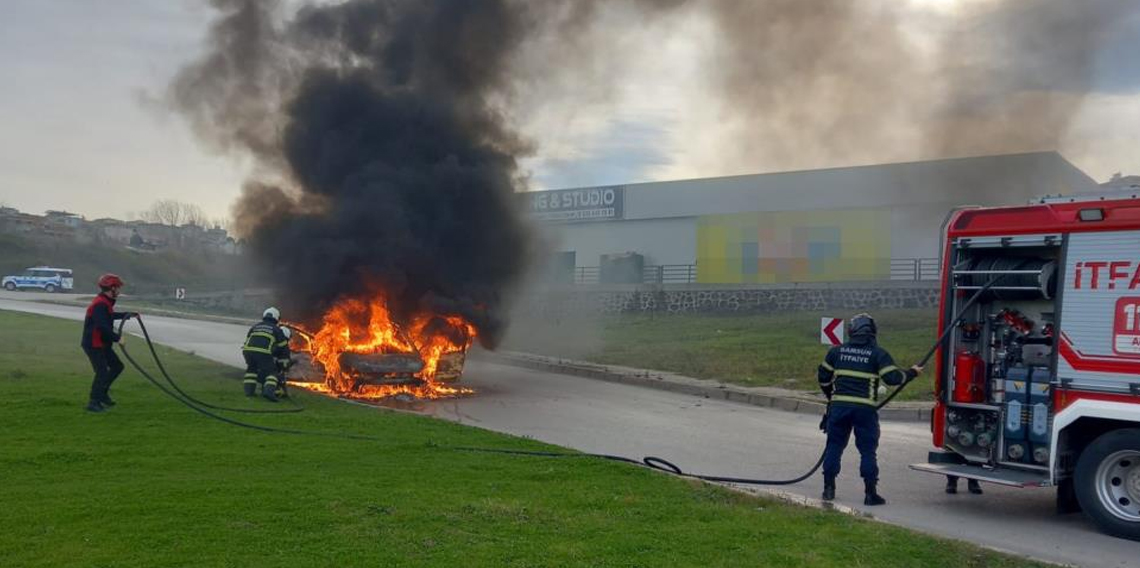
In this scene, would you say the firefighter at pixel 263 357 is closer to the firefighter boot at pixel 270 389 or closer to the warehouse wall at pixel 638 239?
the firefighter boot at pixel 270 389

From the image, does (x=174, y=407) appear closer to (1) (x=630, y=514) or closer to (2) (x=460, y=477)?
(2) (x=460, y=477)

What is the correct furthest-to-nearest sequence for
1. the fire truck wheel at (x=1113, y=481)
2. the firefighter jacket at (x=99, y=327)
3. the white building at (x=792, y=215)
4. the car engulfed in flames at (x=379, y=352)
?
the white building at (x=792, y=215)
the car engulfed in flames at (x=379, y=352)
the firefighter jacket at (x=99, y=327)
the fire truck wheel at (x=1113, y=481)

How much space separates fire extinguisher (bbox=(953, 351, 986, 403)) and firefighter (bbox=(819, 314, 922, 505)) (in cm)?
68

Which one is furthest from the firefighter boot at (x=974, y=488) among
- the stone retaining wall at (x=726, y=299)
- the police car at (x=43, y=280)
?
the police car at (x=43, y=280)

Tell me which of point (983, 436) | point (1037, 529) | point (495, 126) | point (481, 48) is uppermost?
point (481, 48)

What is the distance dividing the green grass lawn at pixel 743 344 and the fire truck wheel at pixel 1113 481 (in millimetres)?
8349

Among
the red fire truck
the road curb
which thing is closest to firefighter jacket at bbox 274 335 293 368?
the road curb

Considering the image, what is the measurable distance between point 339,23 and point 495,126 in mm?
3764

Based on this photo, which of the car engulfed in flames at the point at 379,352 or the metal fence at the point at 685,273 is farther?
the metal fence at the point at 685,273

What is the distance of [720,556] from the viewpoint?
5.52 m

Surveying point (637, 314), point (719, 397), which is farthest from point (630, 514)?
point (637, 314)

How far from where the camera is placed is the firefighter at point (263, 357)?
41.6 feet

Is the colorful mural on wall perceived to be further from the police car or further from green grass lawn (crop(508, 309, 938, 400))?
the police car

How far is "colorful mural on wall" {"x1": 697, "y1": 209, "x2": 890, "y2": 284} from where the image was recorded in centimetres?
2870
